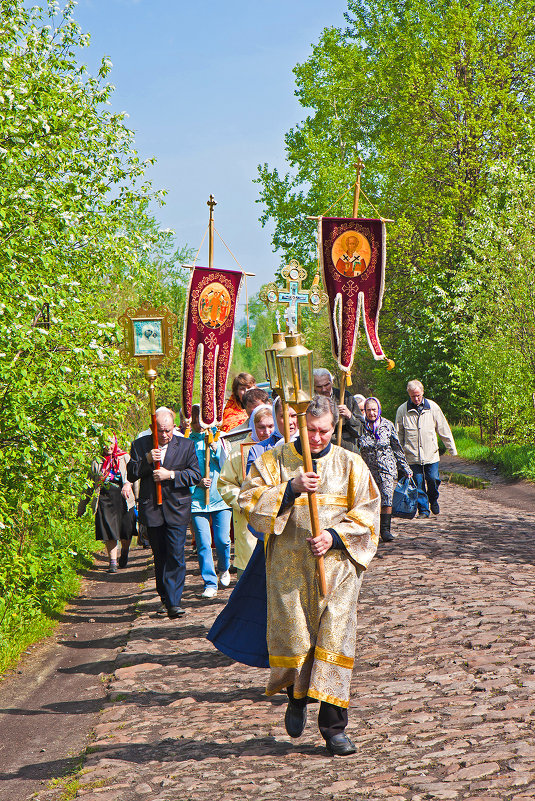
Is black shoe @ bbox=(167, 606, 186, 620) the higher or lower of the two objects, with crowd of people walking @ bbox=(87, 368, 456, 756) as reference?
lower

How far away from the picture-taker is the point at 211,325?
12172 millimetres

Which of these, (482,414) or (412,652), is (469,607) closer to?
(412,652)

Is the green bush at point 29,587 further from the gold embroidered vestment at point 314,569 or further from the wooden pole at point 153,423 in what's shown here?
the gold embroidered vestment at point 314,569

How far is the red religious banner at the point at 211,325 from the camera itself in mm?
12008

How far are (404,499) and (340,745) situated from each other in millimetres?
7975

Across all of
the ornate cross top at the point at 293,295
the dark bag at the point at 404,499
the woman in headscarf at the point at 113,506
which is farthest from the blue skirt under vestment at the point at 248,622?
the ornate cross top at the point at 293,295

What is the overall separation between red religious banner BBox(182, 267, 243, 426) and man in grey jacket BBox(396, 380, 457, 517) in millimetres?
2837

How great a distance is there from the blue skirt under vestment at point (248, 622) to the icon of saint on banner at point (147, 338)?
3698 millimetres

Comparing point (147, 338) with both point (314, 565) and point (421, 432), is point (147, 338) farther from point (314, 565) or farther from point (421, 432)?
point (421, 432)

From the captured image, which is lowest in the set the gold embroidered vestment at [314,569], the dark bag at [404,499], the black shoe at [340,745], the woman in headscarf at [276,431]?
the black shoe at [340,745]

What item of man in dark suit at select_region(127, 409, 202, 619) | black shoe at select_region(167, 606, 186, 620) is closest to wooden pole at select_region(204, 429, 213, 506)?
man in dark suit at select_region(127, 409, 202, 619)

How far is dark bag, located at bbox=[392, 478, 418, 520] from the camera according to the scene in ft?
42.2

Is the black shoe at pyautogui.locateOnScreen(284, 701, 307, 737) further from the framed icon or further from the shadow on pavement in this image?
the framed icon

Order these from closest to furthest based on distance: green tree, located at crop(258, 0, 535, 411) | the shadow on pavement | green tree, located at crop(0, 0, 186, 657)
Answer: the shadow on pavement < green tree, located at crop(0, 0, 186, 657) < green tree, located at crop(258, 0, 535, 411)
